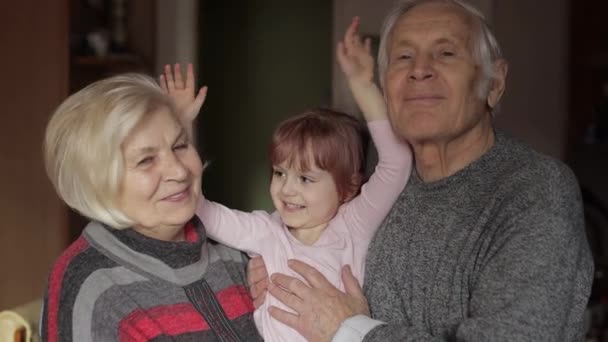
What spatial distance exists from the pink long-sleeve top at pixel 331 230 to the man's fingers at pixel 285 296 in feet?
0.07

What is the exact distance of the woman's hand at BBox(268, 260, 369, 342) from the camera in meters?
1.50

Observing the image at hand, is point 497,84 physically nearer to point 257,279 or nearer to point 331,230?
point 331,230

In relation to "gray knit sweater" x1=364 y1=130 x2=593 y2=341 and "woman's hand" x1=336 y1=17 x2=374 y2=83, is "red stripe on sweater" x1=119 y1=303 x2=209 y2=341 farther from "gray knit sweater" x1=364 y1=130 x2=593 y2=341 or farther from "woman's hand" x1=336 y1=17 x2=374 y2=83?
"woman's hand" x1=336 y1=17 x2=374 y2=83

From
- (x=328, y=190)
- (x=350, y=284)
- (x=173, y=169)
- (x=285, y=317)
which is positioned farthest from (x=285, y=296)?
(x=173, y=169)

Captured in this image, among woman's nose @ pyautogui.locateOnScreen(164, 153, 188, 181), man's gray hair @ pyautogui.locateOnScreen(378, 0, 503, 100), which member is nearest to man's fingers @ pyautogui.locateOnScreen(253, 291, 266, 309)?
woman's nose @ pyautogui.locateOnScreen(164, 153, 188, 181)

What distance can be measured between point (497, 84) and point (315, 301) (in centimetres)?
65

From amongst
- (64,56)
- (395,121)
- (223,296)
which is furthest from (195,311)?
(64,56)

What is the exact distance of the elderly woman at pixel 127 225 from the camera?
1.35m

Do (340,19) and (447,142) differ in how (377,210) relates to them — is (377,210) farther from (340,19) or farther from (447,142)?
(340,19)

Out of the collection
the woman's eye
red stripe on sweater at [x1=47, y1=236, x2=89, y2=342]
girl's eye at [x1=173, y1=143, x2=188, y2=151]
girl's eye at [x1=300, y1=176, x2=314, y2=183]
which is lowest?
red stripe on sweater at [x1=47, y1=236, x2=89, y2=342]

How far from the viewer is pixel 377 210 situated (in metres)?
1.65

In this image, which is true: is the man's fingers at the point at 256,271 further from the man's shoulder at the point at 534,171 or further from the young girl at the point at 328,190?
the man's shoulder at the point at 534,171

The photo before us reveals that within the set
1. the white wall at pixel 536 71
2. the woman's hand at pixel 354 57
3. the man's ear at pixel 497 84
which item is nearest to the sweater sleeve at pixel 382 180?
the woman's hand at pixel 354 57

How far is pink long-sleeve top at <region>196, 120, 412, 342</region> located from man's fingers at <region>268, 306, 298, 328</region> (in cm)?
2
